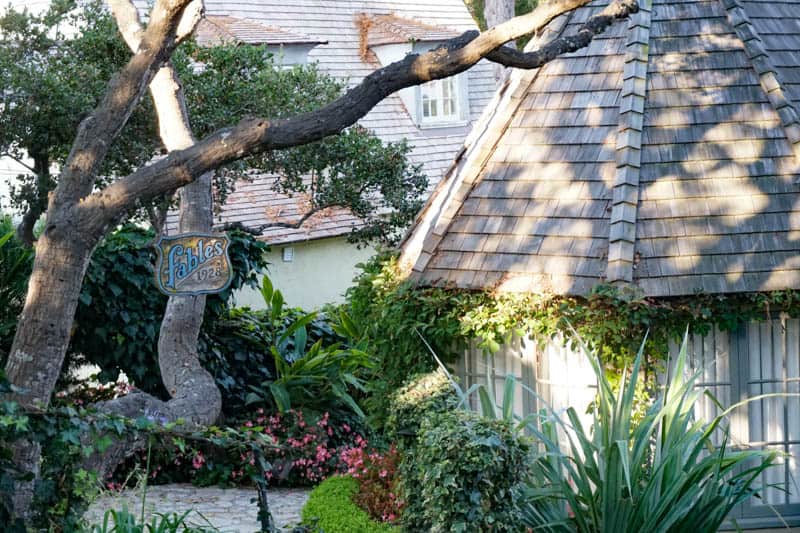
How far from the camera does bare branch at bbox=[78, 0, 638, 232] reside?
6590 mm

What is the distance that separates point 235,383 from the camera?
41.2 feet

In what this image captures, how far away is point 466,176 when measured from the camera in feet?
32.6

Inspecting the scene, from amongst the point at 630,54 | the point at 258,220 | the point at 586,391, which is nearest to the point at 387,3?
the point at 258,220

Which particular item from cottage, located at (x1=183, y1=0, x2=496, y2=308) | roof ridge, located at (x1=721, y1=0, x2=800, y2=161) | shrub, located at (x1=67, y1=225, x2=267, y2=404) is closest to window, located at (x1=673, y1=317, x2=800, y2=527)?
roof ridge, located at (x1=721, y1=0, x2=800, y2=161)

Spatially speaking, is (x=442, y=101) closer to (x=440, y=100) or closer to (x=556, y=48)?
(x=440, y=100)

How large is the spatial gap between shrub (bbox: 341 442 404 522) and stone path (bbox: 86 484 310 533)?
0.73 metres

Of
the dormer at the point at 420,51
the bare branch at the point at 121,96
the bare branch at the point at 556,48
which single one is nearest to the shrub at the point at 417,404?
the bare branch at the point at 556,48

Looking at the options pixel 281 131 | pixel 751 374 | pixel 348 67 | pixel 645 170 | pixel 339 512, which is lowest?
pixel 339 512

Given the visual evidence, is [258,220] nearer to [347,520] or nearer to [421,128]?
[421,128]

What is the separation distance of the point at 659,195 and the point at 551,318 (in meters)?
1.45

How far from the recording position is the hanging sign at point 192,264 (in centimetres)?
754

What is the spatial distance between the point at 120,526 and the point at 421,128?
52.4 feet

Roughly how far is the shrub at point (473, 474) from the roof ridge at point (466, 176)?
10.6 feet

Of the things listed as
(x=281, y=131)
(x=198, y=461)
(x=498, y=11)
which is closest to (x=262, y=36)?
(x=498, y=11)
